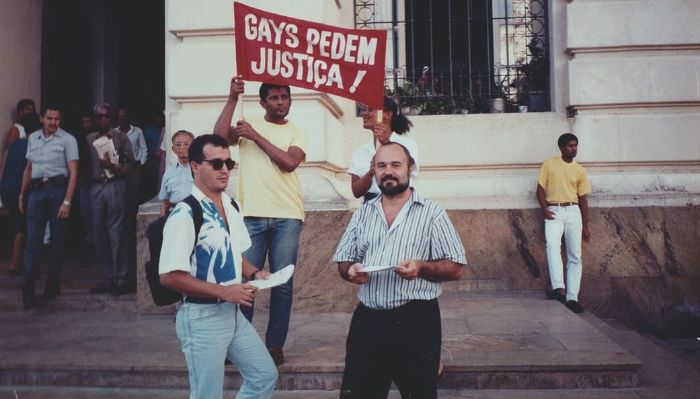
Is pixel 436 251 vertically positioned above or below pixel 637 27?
below

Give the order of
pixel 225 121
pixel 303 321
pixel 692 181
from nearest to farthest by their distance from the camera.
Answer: pixel 225 121 → pixel 303 321 → pixel 692 181

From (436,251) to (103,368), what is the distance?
316cm

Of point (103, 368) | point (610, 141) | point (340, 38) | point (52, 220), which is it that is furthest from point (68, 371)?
point (610, 141)

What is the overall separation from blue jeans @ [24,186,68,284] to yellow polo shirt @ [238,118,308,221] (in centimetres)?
357

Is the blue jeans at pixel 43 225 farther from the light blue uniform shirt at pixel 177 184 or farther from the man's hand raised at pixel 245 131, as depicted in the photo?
the man's hand raised at pixel 245 131

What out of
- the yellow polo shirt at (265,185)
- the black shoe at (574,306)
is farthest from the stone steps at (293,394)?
the black shoe at (574,306)

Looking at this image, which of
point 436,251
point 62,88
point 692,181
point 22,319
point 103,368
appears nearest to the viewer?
point 436,251

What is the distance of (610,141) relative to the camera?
8.19 meters

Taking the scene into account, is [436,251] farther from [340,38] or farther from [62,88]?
[62,88]

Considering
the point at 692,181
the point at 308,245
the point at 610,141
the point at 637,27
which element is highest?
the point at 637,27

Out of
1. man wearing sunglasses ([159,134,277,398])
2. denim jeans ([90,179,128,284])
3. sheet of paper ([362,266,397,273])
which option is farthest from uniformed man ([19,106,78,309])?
sheet of paper ([362,266,397,273])

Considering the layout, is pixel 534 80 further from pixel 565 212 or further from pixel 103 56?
pixel 103 56

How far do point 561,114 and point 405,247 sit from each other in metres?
5.80

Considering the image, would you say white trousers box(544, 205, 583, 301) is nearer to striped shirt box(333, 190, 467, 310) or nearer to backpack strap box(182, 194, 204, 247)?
striped shirt box(333, 190, 467, 310)
